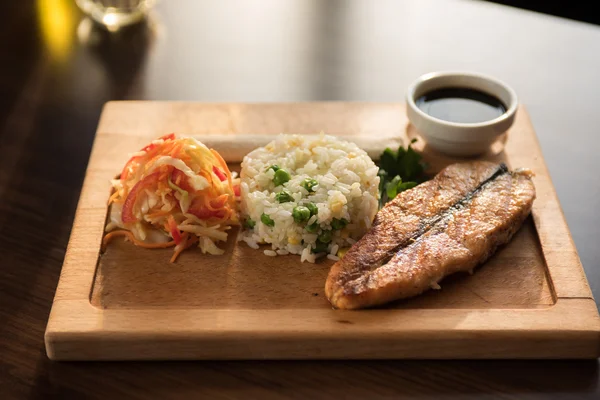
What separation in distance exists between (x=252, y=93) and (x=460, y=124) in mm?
1426

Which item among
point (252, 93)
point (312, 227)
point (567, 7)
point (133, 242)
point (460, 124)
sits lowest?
point (567, 7)

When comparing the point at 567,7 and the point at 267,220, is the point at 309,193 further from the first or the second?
the point at 567,7

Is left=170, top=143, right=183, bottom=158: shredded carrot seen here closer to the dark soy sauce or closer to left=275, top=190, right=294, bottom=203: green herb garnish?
left=275, top=190, right=294, bottom=203: green herb garnish

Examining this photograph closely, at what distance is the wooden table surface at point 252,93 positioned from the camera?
263 cm

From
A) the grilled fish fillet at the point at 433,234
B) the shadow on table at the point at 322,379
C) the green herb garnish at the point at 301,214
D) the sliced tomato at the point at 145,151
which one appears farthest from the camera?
the sliced tomato at the point at 145,151

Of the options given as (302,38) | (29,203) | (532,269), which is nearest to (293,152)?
(532,269)

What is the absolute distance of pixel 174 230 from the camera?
3.00 metres

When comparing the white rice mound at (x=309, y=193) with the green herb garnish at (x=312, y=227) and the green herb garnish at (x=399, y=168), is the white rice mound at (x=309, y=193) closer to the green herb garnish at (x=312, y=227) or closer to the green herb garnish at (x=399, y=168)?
the green herb garnish at (x=312, y=227)

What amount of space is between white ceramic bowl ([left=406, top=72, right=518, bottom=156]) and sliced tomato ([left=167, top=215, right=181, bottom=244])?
1.27 m

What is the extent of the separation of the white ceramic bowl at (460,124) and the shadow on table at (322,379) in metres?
1.14

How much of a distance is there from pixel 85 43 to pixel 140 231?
7.21 ft

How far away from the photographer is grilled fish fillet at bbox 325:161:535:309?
2.70 metres

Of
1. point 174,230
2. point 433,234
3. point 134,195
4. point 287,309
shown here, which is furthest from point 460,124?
point 134,195

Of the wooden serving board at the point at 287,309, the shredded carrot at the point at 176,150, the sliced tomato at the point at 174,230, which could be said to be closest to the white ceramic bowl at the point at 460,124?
the wooden serving board at the point at 287,309
